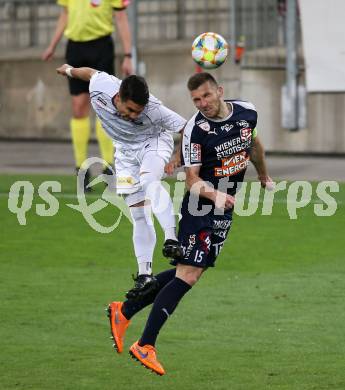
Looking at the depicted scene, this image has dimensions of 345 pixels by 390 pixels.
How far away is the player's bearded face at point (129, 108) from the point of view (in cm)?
919

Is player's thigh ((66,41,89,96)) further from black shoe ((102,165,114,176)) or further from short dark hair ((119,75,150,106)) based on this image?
short dark hair ((119,75,150,106))

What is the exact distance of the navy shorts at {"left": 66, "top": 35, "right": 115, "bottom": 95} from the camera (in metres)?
15.6

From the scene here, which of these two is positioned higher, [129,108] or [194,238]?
[129,108]

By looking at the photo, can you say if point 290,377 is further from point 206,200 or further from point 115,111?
point 115,111

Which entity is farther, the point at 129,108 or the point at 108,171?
the point at 108,171

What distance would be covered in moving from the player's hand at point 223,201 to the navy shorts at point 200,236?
0.25 metres

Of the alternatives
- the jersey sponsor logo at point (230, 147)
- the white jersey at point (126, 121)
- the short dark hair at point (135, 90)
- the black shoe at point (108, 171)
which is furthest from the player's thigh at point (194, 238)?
the black shoe at point (108, 171)

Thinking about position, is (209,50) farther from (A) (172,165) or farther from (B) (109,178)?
(B) (109,178)

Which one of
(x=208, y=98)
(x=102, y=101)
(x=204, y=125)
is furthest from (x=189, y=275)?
(x=102, y=101)

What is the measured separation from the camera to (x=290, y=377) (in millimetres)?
8281

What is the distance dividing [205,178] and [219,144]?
24cm

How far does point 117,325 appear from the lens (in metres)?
8.85

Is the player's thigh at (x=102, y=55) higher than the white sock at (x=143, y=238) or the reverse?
higher

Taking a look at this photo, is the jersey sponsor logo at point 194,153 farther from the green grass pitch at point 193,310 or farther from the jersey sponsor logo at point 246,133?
the green grass pitch at point 193,310
